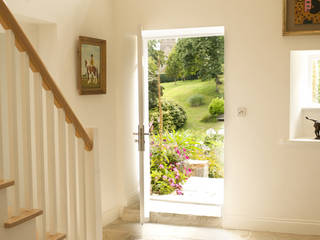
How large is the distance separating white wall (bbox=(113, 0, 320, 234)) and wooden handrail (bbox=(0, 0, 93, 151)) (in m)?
2.04

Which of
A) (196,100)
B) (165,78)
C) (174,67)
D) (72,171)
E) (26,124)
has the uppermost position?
(174,67)

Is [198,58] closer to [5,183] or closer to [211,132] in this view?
[211,132]

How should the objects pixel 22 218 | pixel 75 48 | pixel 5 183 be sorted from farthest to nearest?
1. pixel 75 48
2. pixel 22 218
3. pixel 5 183

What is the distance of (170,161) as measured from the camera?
223 inches

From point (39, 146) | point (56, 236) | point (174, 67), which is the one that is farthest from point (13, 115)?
point (174, 67)

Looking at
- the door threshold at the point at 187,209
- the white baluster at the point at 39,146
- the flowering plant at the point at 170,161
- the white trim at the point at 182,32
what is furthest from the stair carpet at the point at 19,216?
the flowering plant at the point at 170,161

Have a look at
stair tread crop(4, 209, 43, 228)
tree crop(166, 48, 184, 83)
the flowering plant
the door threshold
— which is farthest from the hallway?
tree crop(166, 48, 184, 83)

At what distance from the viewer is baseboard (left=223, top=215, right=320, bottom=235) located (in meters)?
4.18

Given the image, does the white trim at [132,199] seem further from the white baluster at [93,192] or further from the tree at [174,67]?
the white baluster at [93,192]

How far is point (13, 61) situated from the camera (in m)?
2.11

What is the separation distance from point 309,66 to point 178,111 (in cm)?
204

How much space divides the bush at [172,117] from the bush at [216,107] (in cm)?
39

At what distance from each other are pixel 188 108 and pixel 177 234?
2213mm

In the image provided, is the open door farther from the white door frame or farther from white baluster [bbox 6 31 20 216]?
white baluster [bbox 6 31 20 216]
